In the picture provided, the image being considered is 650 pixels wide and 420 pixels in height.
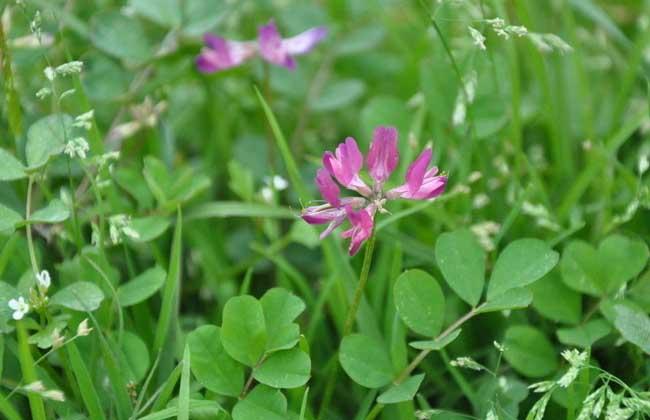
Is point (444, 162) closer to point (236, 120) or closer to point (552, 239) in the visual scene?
point (552, 239)

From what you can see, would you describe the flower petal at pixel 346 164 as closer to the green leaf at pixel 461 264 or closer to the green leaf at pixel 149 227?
the green leaf at pixel 461 264

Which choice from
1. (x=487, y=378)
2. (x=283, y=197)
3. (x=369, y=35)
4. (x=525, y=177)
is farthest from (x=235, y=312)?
(x=369, y=35)

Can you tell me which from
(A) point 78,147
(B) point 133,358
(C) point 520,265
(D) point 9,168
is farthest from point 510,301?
(D) point 9,168

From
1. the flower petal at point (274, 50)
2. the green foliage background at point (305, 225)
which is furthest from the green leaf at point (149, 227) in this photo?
the flower petal at point (274, 50)

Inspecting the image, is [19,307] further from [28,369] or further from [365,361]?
[365,361]

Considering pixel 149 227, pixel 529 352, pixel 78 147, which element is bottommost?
pixel 529 352

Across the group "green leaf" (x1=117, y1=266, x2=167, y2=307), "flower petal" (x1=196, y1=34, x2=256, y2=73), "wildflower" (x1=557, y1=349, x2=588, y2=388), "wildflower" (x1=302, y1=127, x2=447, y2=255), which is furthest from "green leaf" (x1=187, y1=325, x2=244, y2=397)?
"flower petal" (x1=196, y1=34, x2=256, y2=73)

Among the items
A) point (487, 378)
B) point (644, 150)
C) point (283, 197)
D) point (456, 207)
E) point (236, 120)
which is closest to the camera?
point (487, 378)
